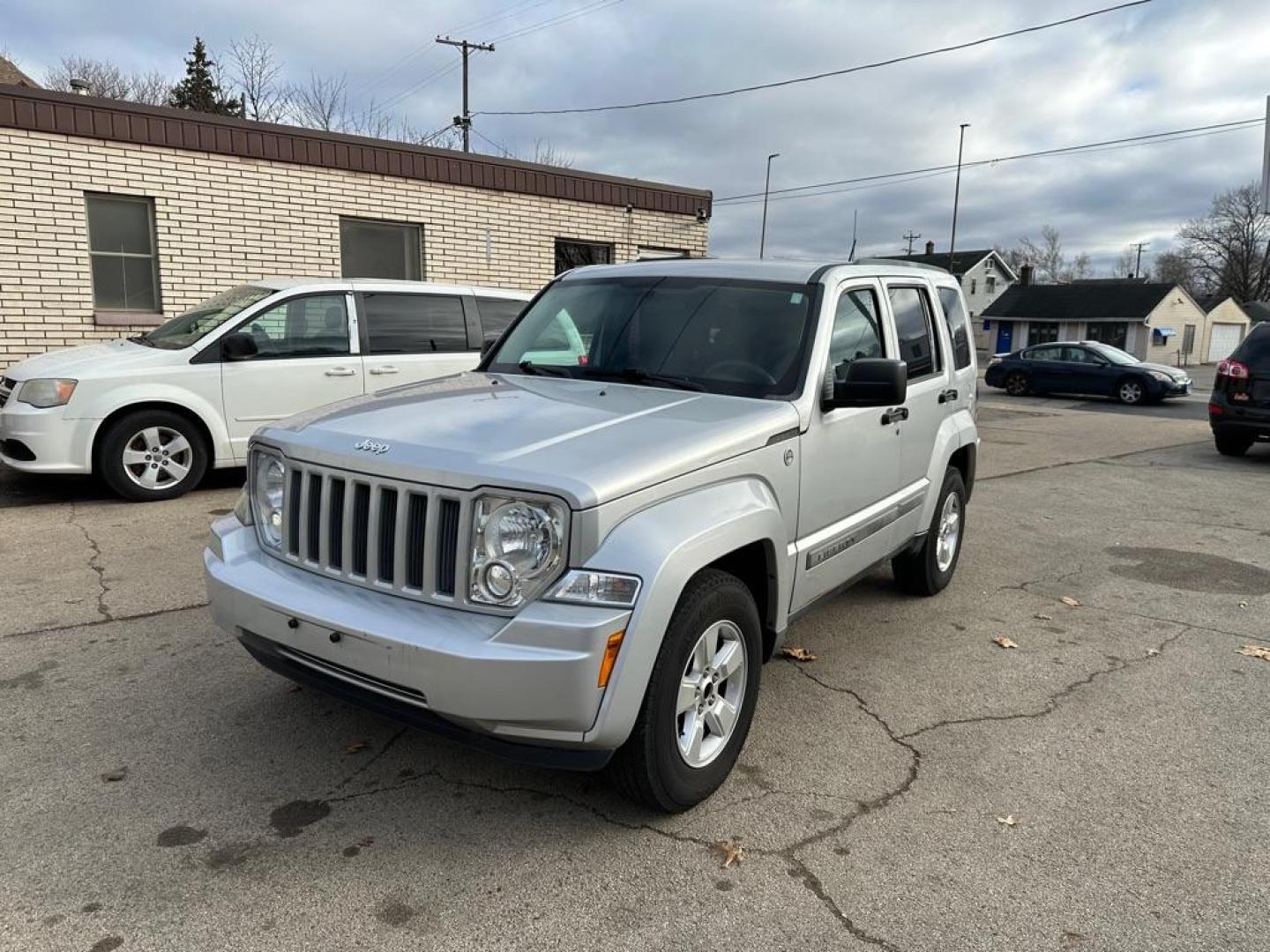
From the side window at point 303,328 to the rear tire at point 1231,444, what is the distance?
11.3m

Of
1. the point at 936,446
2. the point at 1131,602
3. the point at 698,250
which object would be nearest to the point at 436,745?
the point at 936,446

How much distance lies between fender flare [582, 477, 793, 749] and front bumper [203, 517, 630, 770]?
0.06 metres

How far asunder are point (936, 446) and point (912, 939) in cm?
313

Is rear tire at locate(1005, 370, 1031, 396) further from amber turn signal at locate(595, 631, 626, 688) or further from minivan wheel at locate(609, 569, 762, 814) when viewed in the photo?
amber turn signal at locate(595, 631, 626, 688)

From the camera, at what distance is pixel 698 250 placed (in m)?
15.4

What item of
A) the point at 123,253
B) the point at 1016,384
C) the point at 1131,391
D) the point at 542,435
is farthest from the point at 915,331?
the point at 1016,384

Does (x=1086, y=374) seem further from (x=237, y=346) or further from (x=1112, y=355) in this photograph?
(x=237, y=346)

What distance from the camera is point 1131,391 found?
24562mm

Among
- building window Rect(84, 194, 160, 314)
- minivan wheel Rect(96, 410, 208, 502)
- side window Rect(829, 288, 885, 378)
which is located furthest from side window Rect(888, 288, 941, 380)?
building window Rect(84, 194, 160, 314)

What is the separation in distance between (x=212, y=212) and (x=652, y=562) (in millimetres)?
10034

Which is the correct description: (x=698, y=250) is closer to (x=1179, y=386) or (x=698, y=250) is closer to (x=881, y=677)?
(x=881, y=677)

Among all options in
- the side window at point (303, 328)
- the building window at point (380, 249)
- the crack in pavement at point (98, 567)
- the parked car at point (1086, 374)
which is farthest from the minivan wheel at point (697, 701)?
the parked car at point (1086, 374)

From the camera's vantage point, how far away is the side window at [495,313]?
8.84 m

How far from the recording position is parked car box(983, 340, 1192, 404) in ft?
79.5
